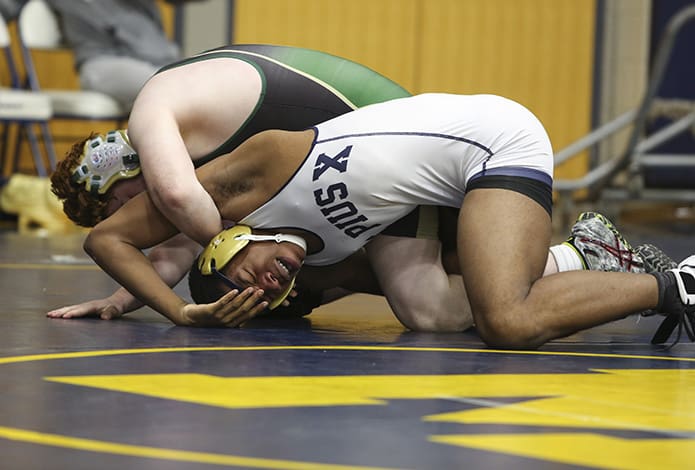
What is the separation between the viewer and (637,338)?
288 cm

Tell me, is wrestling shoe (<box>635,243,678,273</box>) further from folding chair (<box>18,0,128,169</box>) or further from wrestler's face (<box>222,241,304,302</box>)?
folding chair (<box>18,0,128,169</box>)

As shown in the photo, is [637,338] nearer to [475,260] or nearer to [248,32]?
[475,260]

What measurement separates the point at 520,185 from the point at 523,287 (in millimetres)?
223

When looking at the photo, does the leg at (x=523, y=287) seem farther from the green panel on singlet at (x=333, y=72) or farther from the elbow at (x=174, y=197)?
the green panel on singlet at (x=333, y=72)

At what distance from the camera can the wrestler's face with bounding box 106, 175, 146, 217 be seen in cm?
295

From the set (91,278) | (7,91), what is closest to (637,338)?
(91,278)

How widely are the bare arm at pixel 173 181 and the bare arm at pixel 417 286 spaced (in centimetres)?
39

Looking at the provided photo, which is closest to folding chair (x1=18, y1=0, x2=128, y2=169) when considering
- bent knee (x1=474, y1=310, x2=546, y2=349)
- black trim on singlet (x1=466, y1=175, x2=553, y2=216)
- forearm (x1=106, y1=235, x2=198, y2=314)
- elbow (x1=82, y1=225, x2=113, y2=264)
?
forearm (x1=106, y1=235, x2=198, y2=314)

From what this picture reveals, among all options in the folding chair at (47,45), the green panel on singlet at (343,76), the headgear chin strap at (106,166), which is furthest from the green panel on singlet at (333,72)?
the folding chair at (47,45)

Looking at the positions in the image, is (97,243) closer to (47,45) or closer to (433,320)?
(433,320)

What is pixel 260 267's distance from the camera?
8.85 ft

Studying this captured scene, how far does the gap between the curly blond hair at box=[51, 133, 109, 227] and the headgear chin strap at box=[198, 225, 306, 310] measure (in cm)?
34

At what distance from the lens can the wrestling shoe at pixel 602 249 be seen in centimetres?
294

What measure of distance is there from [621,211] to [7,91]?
15.2 feet
